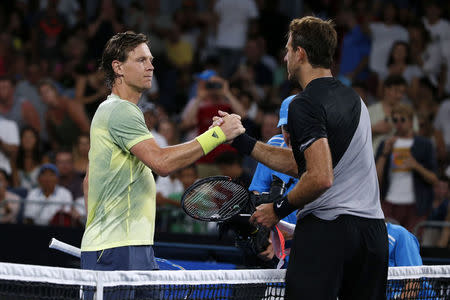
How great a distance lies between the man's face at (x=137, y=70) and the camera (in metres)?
4.02

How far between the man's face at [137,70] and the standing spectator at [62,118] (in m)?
6.28

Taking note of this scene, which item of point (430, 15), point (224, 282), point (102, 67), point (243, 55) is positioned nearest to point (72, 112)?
point (243, 55)

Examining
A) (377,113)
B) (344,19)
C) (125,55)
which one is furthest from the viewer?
(344,19)

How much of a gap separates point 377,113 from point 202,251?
128 inches

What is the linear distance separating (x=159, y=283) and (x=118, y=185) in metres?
0.56

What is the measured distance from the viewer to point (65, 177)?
29.8 feet

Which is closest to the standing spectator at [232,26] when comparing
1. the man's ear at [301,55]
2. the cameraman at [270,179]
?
the cameraman at [270,179]

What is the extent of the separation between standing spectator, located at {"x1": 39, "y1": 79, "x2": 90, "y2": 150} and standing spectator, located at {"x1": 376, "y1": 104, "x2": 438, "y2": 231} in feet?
13.7

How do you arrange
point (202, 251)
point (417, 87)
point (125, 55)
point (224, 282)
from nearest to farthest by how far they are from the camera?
point (224, 282) < point (125, 55) < point (202, 251) < point (417, 87)

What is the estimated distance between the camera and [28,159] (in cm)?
973

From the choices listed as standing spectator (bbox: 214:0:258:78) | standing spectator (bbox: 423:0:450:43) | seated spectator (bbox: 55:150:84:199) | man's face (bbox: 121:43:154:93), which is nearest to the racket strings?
man's face (bbox: 121:43:154:93)

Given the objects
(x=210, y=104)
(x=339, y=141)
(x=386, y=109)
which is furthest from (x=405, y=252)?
(x=210, y=104)

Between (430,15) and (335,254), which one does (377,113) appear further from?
(335,254)

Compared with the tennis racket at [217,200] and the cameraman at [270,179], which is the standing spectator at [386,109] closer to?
the cameraman at [270,179]
